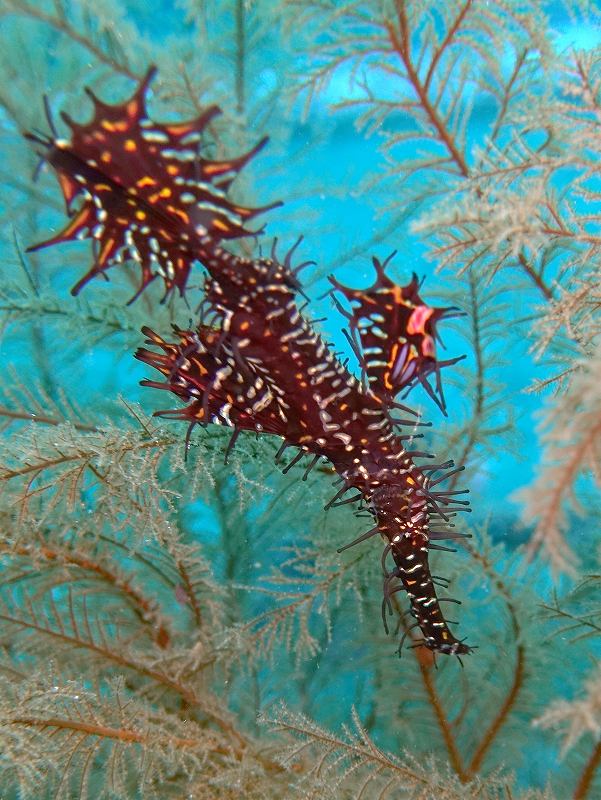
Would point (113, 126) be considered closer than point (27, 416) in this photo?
Yes

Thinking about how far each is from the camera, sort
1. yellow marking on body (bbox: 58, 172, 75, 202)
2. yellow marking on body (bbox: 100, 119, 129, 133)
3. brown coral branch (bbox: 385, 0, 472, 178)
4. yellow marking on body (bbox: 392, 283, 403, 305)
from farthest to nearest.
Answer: brown coral branch (bbox: 385, 0, 472, 178)
yellow marking on body (bbox: 392, 283, 403, 305)
yellow marking on body (bbox: 58, 172, 75, 202)
yellow marking on body (bbox: 100, 119, 129, 133)

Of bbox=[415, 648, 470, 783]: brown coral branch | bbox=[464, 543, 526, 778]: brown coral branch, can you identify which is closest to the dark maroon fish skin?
bbox=[464, 543, 526, 778]: brown coral branch

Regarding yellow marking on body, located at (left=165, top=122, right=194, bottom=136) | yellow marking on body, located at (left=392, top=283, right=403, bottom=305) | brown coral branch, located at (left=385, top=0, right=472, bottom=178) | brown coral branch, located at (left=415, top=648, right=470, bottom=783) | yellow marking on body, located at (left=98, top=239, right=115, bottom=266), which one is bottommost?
brown coral branch, located at (left=415, top=648, right=470, bottom=783)

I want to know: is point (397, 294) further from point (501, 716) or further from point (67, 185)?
point (501, 716)

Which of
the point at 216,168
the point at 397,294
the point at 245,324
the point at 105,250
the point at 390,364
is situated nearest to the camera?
the point at 216,168

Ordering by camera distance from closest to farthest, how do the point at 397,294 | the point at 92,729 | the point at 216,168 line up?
the point at 216,168 → the point at 397,294 → the point at 92,729

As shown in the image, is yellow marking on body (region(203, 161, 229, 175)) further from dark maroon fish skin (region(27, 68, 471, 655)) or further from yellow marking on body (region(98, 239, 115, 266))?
yellow marking on body (region(98, 239, 115, 266))

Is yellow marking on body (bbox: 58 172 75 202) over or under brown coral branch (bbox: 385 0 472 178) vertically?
under

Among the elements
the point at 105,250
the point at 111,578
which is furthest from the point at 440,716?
the point at 105,250

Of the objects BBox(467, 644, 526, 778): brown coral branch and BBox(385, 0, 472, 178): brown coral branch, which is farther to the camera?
BBox(467, 644, 526, 778): brown coral branch
